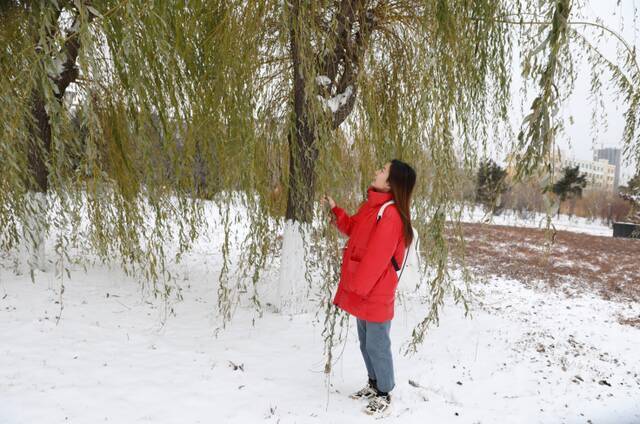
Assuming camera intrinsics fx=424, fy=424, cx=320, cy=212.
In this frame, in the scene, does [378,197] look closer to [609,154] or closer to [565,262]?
[565,262]

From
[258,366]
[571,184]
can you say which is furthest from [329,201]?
[571,184]

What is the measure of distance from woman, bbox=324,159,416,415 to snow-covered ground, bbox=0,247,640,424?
39cm

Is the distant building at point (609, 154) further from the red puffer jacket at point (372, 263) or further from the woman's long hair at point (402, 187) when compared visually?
the red puffer jacket at point (372, 263)

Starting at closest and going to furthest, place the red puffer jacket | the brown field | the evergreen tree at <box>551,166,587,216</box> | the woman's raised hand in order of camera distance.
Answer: the red puffer jacket
the woman's raised hand
the brown field
the evergreen tree at <box>551,166,587,216</box>

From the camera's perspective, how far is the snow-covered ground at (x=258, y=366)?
7.45 feet

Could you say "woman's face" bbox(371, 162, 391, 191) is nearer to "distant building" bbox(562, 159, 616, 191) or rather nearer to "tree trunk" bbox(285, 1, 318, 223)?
"tree trunk" bbox(285, 1, 318, 223)

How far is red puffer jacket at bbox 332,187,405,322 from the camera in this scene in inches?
80.8

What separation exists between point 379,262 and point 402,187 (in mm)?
401

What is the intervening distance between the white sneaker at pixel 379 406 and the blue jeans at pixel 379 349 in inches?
1.9

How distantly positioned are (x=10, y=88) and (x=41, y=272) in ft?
8.17

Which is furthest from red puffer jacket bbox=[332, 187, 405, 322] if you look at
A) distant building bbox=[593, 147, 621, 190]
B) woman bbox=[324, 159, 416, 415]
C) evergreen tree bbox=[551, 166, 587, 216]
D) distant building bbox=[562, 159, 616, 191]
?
evergreen tree bbox=[551, 166, 587, 216]

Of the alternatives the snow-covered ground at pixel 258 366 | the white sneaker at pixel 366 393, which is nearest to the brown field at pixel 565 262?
the snow-covered ground at pixel 258 366

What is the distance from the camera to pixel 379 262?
2.05 m

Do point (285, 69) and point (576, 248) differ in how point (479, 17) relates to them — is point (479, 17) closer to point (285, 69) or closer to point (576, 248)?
point (285, 69)
